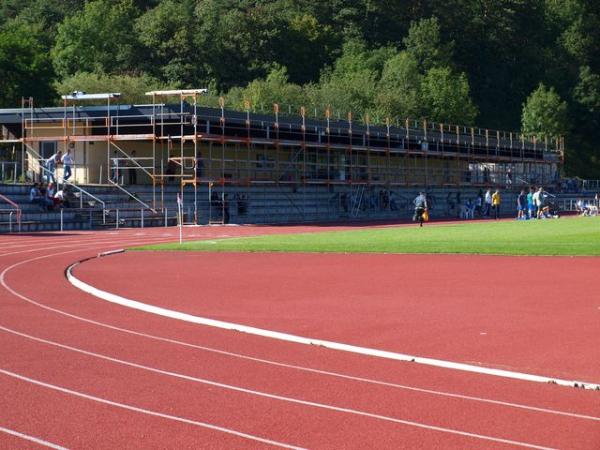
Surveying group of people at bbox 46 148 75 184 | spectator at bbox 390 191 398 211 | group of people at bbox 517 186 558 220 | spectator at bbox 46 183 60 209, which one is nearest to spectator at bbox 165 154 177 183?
group of people at bbox 46 148 75 184

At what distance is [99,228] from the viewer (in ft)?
145

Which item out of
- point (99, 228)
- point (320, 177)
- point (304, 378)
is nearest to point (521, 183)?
point (320, 177)

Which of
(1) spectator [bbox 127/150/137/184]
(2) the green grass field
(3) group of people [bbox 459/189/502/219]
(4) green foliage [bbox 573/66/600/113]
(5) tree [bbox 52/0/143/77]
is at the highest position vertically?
(5) tree [bbox 52/0/143/77]

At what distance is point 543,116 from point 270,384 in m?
106

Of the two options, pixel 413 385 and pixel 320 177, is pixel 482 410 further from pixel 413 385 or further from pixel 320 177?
pixel 320 177

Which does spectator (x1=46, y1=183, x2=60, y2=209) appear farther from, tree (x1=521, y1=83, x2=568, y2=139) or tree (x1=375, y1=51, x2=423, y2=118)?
tree (x1=521, y1=83, x2=568, y2=139)

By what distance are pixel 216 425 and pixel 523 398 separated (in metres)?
2.91

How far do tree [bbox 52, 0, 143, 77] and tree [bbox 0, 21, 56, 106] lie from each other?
851 inches

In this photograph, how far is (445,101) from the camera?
10500cm

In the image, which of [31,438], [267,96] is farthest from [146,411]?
[267,96]

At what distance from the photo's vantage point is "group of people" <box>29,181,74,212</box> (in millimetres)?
44219

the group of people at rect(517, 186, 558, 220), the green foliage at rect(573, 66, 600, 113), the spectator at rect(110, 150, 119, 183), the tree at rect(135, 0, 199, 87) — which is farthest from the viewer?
the green foliage at rect(573, 66, 600, 113)

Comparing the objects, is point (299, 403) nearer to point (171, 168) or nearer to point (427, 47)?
point (171, 168)

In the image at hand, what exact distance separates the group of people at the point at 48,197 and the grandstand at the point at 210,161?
0.70 meters
